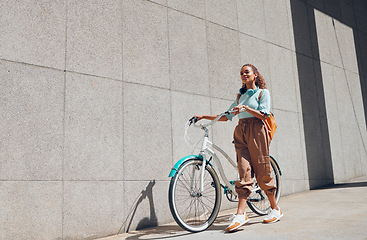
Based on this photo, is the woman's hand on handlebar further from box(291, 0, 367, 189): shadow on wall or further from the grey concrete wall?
box(291, 0, 367, 189): shadow on wall

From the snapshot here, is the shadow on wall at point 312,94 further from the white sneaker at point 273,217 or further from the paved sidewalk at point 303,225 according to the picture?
the white sneaker at point 273,217

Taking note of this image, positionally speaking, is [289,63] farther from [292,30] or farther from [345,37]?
[345,37]

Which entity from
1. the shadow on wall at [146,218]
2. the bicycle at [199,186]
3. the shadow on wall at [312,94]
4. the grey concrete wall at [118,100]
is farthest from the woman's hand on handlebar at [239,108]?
the shadow on wall at [312,94]

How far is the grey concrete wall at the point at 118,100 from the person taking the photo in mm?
4109

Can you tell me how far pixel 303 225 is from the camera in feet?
13.6

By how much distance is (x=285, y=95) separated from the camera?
750 cm

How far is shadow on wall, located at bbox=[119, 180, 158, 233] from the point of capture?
15.6 feet

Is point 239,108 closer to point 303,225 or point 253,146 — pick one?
point 253,146

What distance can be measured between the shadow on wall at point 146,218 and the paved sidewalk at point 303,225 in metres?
0.14

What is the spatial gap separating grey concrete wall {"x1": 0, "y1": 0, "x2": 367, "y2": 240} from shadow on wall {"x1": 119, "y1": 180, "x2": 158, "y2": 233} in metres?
0.01

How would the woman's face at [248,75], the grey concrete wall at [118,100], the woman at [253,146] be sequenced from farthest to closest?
the woman's face at [248,75] → the woman at [253,146] → the grey concrete wall at [118,100]

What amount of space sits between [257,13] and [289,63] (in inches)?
47.4

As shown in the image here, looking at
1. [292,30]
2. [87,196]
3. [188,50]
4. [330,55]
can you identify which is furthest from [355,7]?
[87,196]

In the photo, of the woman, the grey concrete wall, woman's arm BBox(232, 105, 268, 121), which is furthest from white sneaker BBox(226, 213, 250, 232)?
the grey concrete wall
